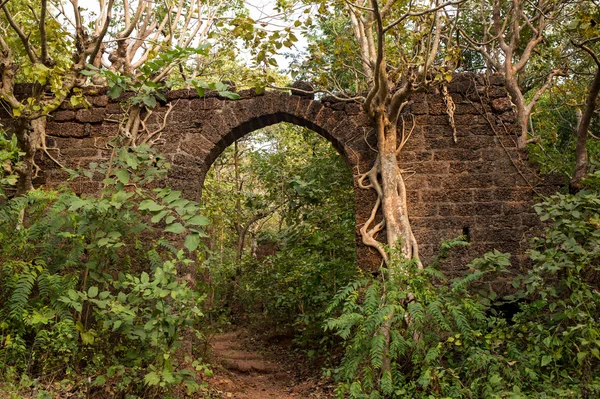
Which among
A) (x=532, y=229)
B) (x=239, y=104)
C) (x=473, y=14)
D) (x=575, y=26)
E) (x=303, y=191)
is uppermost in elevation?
(x=473, y=14)

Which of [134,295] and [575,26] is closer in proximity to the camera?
[134,295]

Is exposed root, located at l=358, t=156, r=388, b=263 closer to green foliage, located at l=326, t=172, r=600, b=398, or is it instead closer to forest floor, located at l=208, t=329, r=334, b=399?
green foliage, located at l=326, t=172, r=600, b=398

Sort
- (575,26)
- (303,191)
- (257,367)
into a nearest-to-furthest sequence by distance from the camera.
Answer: (575,26)
(257,367)
(303,191)

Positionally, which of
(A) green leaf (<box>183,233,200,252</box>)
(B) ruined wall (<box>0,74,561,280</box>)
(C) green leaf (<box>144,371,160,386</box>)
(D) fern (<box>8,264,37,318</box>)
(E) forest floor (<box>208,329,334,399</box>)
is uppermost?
(B) ruined wall (<box>0,74,561,280</box>)

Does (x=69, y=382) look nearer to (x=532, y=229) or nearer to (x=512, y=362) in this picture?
(x=512, y=362)

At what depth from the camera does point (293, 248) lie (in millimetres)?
7820

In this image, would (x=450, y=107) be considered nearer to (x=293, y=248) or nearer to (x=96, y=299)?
(x=293, y=248)

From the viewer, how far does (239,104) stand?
19.2 feet

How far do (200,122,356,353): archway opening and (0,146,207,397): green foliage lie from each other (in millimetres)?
1272

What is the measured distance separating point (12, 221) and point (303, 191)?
144 inches

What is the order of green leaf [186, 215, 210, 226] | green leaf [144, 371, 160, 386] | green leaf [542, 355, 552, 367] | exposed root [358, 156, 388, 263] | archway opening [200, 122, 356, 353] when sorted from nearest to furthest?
green leaf [144, 371, 160, 386] → green leaf [542, 355, 552, 367] → green leaf [186, 215, 210, 226] → exposed root [358, 156, 388, 263] → archway opening [200, 122, 356, 353]

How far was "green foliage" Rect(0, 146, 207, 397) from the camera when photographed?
3.89 m

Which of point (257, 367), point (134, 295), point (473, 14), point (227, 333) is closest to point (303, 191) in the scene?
point (257, 367)

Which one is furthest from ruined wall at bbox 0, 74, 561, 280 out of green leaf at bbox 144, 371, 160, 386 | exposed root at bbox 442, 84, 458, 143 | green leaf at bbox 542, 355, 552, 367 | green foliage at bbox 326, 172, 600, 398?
green leaf at bbox 144, 371, 160, 386
